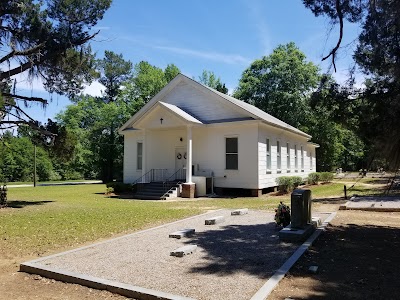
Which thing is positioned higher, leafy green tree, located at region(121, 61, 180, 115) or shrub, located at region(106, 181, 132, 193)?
leafy green tree, located at region(121, 61, 180, 115)

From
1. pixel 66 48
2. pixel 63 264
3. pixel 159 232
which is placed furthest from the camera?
pixel 66 48

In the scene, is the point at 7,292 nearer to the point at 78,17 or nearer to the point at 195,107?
the point at 78,17

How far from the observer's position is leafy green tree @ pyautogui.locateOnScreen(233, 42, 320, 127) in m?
40.5

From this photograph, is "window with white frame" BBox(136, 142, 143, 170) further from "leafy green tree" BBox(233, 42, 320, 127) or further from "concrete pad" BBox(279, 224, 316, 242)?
"leafy green tree" BBox(233, 42, 320, 127)

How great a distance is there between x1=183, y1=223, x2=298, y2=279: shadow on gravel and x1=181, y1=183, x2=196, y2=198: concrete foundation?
9.77 m

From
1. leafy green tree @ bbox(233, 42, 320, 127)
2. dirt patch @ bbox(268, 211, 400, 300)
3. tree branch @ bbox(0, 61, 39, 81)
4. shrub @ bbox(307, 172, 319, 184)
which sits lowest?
dirt patch @ bbox(268, 211, 400, 300)

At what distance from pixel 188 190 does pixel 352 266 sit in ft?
46.0

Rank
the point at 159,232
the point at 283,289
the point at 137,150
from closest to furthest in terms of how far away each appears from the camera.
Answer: the point at 283,289 → the point at 159,232 → the point at 137,150

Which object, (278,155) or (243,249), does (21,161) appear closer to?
(278,155)

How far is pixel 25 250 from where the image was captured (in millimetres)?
7422

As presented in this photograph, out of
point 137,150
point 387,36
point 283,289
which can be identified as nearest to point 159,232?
point 283,289

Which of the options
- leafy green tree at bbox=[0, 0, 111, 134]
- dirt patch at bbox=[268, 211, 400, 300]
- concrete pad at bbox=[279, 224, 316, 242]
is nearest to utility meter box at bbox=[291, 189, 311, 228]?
concrete pad at bbox=[279, 224, 316, 242]

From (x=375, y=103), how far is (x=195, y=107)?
15.3m

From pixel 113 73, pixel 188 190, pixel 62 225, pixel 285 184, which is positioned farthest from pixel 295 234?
pixel 113 73
